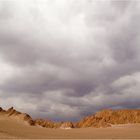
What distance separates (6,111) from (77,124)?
1698 inches

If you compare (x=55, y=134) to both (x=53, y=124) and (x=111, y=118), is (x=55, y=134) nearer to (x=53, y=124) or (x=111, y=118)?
(x=53, y=124)

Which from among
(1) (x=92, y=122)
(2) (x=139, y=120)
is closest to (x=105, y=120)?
(1) (x=92, y=122)

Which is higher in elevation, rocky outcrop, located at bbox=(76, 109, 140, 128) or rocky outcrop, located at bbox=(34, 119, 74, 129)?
rocky outcrop, located at bbox=(76, 109, 140, 128)

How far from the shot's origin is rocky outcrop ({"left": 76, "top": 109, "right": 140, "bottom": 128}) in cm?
12631

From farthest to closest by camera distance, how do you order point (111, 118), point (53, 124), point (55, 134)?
1. point (111, 118)
2. point (53, 124)
3. point (55, 134)

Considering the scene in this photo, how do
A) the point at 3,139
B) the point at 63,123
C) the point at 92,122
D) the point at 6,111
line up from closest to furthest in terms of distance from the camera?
1. the point at 3,139
2. the point at 6,111
3. the point at 63,123
4. the point at 92,122

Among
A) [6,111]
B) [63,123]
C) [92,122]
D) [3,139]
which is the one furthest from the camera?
[92,122]

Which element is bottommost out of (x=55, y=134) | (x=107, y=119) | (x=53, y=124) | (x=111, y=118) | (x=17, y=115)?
(x=55, y=134)

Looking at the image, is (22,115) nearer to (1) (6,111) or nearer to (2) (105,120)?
(1) (6,111)

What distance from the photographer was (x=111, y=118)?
5084 inches

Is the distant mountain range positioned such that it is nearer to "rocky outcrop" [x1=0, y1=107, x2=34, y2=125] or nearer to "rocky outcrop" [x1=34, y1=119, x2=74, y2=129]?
"rocky outcrop" [x1=34, y1=119, x2=74, y2=129]

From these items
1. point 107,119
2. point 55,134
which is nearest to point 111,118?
point 107,119

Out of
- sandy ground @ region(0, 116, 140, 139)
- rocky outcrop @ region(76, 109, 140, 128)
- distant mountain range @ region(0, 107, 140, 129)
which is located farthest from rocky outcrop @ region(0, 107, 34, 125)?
rocky outcrop @ region(76, 109, 140, 128)

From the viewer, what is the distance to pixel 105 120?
415 ft
